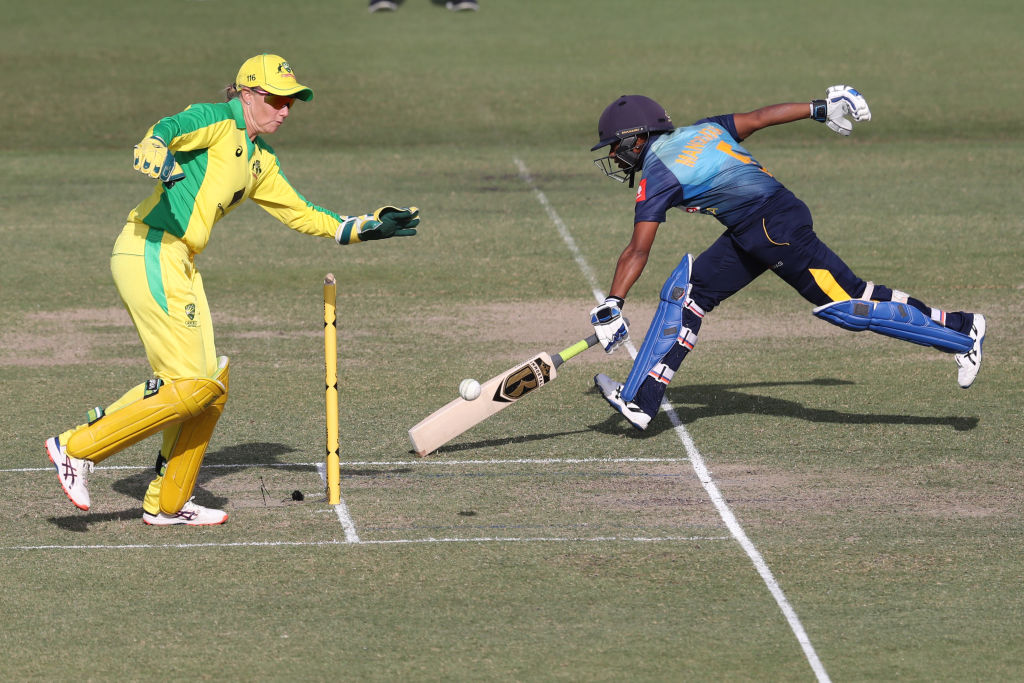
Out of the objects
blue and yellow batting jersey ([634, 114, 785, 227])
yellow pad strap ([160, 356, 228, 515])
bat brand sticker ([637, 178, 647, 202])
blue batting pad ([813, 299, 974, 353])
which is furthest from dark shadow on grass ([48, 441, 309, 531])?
blue batting pad ([813, 299, 974, 353])

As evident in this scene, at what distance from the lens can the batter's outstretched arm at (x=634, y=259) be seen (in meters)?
9.41

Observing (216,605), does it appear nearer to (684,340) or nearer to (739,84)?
(684,340)

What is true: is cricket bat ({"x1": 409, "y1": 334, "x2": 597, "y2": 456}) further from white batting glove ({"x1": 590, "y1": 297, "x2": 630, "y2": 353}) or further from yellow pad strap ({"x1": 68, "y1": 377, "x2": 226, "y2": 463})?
yellow pad strap ({"x1": 68, "y1": 377, "x2": 226, "y2": 463})

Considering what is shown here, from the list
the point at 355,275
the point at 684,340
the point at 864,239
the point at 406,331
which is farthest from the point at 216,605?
the point at 864,239

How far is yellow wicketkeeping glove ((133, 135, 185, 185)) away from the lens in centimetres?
755

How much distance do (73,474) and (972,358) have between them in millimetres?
5756

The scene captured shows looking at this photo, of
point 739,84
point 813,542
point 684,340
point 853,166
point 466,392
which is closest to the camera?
point 813,542

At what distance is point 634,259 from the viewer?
9422 mm

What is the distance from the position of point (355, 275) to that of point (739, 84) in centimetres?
1209

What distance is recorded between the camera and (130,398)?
8086 millimetres

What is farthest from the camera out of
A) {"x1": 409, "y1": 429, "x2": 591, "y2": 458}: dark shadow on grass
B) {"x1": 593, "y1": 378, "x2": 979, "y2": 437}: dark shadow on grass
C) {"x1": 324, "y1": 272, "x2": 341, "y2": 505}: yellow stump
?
{"x1": 593, "y1": 378, "x2": 979, "y2": 437}: dark shadow on grass

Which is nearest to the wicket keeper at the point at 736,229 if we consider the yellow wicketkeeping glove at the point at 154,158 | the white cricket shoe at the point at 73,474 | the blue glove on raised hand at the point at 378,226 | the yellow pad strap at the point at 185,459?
the blue glove on raised hand at the point at 378,226

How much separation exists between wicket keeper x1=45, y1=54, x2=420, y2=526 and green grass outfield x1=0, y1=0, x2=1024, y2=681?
0.42 metres

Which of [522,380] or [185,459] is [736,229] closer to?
[522,380]
